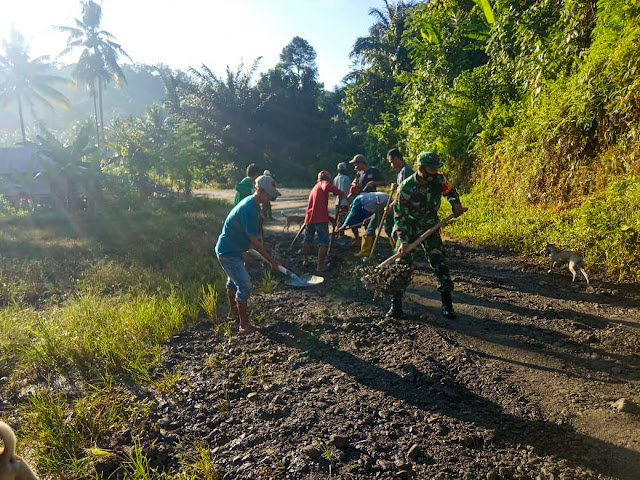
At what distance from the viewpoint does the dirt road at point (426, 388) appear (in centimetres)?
262

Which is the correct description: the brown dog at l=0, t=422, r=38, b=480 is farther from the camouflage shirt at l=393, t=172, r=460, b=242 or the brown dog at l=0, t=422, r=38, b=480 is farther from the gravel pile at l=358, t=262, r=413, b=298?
the camouflage shirt at l=393, t=172, r=460, b=242

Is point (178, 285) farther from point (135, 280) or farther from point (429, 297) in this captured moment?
point (429, 297)

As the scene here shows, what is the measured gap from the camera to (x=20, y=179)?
64.3 ft

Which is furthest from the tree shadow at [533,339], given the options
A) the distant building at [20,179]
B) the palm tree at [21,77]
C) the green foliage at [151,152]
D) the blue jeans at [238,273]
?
the palm tree at [21,77]

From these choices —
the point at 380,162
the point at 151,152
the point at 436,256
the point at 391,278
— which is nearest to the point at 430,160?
the point at 436,256

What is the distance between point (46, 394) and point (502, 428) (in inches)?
157

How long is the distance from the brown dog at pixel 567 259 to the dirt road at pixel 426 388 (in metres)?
0.22

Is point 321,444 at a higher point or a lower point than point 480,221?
lower

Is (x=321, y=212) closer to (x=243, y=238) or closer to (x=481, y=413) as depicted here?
(x=243, y=238)

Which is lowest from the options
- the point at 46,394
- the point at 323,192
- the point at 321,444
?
the point at 46,394

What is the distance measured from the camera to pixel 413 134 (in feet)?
43.3

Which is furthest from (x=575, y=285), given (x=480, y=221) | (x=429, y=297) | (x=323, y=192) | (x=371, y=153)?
(x=371, y=153)

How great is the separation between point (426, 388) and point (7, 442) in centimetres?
275

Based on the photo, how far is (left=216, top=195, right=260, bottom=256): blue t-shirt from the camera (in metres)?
4.54
